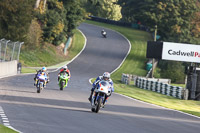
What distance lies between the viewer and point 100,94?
18047 millimetres

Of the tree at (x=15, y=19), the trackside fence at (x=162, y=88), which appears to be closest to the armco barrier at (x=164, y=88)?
the trackside fence at (x=162, y=88)

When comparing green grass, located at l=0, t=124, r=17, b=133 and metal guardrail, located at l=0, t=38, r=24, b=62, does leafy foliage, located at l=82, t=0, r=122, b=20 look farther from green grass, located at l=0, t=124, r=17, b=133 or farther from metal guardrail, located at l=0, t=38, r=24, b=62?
green grass, located at l=0, t=124, r=17, b=133

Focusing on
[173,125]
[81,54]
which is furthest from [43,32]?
[173,125]

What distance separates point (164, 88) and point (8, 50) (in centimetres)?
1342

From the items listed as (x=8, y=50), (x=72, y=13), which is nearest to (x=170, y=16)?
(x=72, y=13)

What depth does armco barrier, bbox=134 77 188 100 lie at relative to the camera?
38906 mm

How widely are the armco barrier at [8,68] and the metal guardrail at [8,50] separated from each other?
410 mm

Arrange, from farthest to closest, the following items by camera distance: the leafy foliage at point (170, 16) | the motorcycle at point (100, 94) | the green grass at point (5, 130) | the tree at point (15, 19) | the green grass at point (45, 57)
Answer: the leafy foliage at point (170, 16) → the green grass at point (45, 57) → the tree at point (15, 19) → the motorcycle at point (100, 94) → the green grass at point (5, 130)

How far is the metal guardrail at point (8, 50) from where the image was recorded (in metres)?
35.9

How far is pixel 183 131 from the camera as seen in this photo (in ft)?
46.9

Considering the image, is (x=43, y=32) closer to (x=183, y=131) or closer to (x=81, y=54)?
(x=81, y=54)

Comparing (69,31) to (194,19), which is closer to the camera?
(69,31)

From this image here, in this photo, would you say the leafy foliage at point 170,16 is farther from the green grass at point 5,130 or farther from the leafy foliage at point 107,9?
the green grass at point 5,130

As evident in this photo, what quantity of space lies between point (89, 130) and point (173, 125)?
13.9 feet
